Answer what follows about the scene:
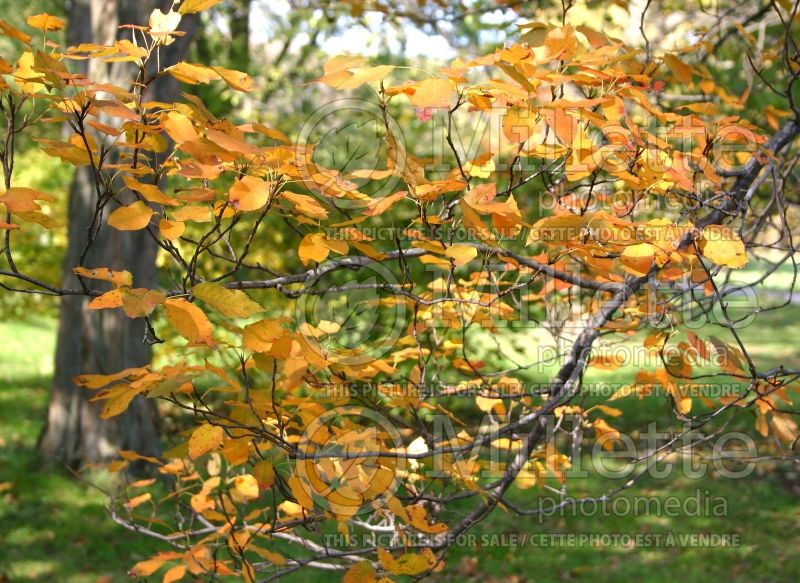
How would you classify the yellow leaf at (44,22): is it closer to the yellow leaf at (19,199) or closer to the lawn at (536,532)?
the yellow leaf at (19,199)

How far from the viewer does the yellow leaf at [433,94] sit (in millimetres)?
1326

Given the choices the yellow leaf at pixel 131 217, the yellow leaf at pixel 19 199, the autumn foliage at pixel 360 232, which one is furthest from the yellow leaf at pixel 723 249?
the yellow leaf at pixel 19 199

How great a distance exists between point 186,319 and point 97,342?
4289mm

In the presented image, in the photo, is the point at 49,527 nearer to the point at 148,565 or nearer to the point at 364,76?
the point at 148,565

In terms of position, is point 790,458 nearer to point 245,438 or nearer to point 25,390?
point 245,438

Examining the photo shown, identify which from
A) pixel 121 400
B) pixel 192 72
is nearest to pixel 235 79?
pixel 192 72

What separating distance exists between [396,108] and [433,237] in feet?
16.7

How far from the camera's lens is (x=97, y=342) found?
205 inches

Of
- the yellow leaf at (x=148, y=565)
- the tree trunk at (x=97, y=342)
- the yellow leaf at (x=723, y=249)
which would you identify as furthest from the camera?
the tree trunk at (x=97, y=342)

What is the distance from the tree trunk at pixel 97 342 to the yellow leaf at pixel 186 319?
13.2ft

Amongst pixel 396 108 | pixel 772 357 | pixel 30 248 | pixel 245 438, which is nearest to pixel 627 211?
pixel 245 438

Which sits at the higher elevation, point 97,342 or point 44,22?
point 44,22

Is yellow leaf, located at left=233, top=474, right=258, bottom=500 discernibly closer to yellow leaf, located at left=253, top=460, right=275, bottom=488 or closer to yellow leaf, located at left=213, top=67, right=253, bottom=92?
yellow leaf, located at left=253, top=460, right=275, bottom=488

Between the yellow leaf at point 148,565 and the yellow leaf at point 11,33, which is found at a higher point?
the yellow leaf at point 11,33
